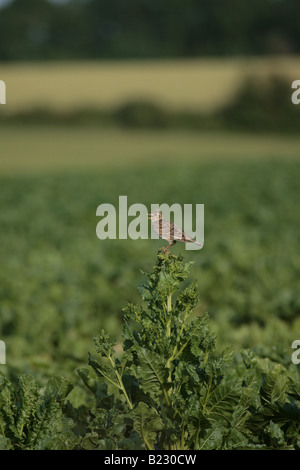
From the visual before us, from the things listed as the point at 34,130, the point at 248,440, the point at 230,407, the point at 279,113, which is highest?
the point at 279,113

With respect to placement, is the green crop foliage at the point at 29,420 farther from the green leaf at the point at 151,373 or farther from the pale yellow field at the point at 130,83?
the pale yellow field at the point at 130,83

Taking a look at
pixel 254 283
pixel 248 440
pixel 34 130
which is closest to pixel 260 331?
pixel 254 283

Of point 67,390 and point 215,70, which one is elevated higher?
point 215,70

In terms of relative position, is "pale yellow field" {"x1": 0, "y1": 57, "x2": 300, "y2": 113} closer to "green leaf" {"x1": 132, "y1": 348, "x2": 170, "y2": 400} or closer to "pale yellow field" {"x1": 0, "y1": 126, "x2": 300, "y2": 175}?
"pale yellow field" {"x1": 0, "y1": 126, "x2": 300, "y2": 175}

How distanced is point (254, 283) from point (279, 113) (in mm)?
45989

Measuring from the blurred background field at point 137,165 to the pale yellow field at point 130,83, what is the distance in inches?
6.0

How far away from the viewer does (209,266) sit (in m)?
7.89

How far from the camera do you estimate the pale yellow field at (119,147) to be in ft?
105

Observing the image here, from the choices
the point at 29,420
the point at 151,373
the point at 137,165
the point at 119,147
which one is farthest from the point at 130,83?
the point at 151,373

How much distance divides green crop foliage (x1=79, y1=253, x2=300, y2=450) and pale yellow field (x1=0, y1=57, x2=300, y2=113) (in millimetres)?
44733

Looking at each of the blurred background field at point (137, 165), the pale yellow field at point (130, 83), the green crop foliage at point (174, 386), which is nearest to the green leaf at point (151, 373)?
the green crop foliage at point (174, 386)

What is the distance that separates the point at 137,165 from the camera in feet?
93.1

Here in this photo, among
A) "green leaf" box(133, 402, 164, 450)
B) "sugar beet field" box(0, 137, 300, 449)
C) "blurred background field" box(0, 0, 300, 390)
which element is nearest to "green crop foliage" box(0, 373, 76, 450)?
"sugar beet field" box(0, 137, 300, 449)

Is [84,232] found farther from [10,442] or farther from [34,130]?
[34,130]
